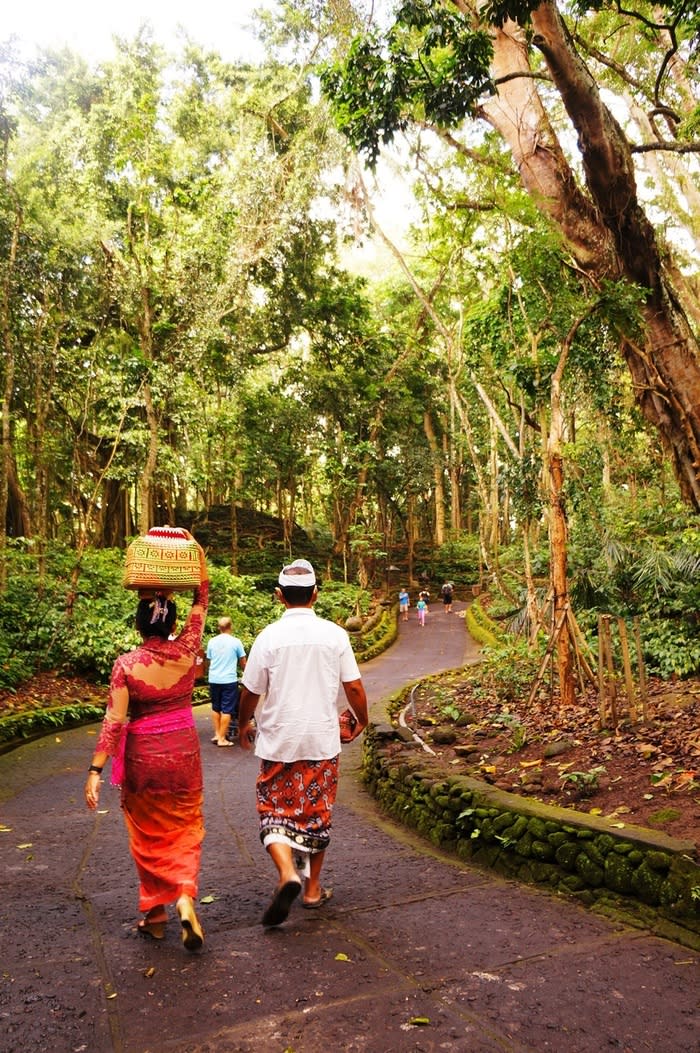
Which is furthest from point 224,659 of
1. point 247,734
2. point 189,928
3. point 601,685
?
point 189,928

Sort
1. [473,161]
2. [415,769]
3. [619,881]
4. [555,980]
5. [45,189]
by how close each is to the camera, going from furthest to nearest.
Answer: [45,189]
[473,161]
[415,769]
[619,881]
[555,980]

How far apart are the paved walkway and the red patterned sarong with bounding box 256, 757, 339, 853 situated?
0.37m

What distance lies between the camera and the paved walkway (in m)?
2.38

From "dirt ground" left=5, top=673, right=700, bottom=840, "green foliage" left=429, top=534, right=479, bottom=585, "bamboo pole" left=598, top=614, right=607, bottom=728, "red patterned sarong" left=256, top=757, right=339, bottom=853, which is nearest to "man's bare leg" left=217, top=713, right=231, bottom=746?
"dirt ground" left=5, top=673, right=700, bottom=840

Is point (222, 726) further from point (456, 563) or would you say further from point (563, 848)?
point (456, 563)

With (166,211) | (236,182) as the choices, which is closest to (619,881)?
(236,182)

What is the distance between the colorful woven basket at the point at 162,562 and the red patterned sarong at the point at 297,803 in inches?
39.8

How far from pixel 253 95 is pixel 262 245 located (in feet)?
12.1

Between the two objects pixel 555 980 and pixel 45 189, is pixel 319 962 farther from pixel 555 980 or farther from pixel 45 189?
pixel 45 189

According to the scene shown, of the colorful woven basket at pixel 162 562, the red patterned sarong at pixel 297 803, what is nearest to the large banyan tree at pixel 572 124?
the colorful woven basket at pixel 162 562

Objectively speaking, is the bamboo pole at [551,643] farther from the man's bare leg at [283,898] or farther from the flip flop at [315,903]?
the man's bare leg at [283,898]

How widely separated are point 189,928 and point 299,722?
982 mm

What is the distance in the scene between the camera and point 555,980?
2.77 meters

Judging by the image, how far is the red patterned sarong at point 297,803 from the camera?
352cm
